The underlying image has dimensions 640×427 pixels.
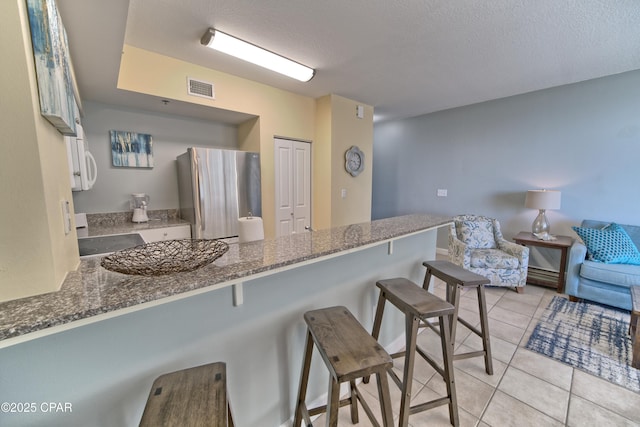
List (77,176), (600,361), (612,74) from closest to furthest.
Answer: (77,176) → (600,361) → (612,74)

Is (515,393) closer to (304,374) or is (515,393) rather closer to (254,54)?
(304,374)

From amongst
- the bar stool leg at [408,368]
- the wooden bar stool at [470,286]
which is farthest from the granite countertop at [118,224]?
the wooden bar stool at [470,286]

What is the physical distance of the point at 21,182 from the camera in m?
0.65

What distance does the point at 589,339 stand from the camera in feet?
7.12

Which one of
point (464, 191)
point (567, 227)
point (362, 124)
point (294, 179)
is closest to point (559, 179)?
point (567, 227)

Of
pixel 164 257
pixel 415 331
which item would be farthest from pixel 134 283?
pixel 415 331

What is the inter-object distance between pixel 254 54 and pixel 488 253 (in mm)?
3497

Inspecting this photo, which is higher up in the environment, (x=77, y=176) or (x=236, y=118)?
(x=236, y=118)

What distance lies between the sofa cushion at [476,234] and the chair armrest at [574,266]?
763 millimetres

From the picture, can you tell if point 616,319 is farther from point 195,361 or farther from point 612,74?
point 195,361

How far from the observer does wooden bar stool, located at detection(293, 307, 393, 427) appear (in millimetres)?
946

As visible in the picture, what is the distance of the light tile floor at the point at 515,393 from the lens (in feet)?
4.79

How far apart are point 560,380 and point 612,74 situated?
353 centimetres

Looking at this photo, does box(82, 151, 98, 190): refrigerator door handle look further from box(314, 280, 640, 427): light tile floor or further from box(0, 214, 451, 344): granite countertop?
box(314, 280, 640, 427): light tile floor
